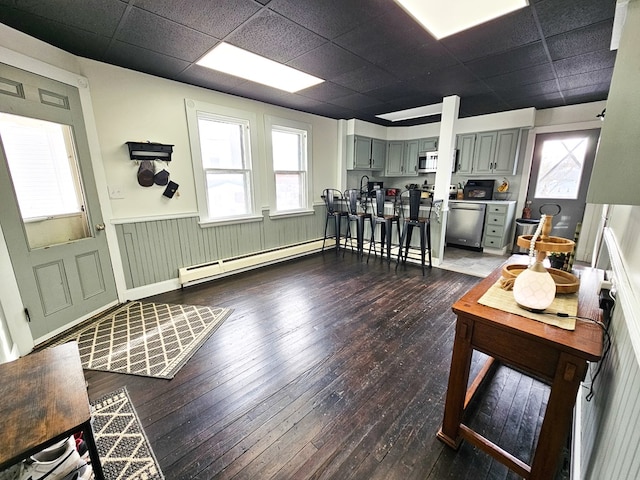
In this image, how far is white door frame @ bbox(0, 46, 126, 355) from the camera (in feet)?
6.60

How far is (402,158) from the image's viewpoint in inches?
244

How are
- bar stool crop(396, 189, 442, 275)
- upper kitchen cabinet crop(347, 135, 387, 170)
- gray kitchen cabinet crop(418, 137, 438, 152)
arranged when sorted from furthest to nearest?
gray kitchen cabinet crop(418, 137, 438, 152) < upper kitchen cabinet crop(347, 135, 387, 170) < bar stool crop(396, 189, 442, 275)

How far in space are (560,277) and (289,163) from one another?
4.02 m

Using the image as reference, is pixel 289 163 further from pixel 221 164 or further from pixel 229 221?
pixel 229 221

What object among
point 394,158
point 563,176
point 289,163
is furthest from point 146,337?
point 563,176

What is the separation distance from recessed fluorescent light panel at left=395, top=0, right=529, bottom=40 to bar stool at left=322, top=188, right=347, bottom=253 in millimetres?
3083

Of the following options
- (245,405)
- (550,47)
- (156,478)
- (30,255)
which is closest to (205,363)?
(245,405)

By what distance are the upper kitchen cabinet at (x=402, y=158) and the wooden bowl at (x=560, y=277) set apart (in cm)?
489

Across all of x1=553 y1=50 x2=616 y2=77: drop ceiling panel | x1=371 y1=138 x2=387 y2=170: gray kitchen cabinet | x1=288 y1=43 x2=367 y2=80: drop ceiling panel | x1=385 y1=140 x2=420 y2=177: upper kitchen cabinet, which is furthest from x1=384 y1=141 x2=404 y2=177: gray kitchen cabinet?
x1=288 y1=43 x2=367 y2=80: drop ceiling panel

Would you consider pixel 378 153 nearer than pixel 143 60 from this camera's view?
No

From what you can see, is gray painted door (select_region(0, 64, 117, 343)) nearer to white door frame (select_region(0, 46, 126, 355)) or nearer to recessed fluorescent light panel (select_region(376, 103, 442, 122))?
white door frame (select_region(0, 46, 126, 355))

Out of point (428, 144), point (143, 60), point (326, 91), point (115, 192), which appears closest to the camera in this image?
point (143, 60)

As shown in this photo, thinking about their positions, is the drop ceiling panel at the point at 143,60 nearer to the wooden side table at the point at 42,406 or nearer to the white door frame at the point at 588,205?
the wooden side table at the point at 42,406

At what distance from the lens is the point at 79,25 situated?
2.04 meters
